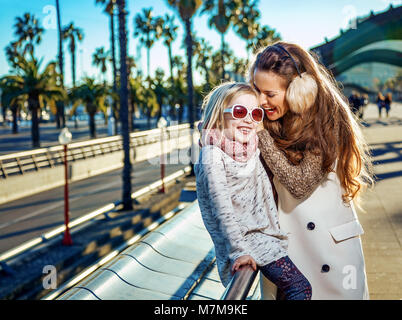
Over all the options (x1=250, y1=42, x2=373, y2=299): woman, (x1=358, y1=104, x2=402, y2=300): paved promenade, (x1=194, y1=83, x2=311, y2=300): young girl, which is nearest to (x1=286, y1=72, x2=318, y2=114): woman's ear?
(x1=250, y1=42, x2=373, y2=299): woman

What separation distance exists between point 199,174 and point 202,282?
3.90 m

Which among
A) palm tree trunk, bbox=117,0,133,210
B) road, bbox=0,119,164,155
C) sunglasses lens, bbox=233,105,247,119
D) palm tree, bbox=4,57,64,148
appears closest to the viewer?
sunglasses lens, bbox=233,105,247,119

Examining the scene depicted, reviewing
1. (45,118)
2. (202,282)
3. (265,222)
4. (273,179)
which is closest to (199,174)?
(265,222)

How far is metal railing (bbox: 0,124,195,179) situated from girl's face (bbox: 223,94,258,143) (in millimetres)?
13607

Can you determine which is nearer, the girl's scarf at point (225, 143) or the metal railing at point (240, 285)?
the metal railing at point (240, 285)

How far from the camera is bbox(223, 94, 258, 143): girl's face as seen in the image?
1.88m

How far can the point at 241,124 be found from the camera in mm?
1887

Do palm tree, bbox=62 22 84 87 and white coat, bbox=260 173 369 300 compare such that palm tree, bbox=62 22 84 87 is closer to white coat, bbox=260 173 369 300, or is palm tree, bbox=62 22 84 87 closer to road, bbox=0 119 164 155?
road, bbox=0 119 164 155

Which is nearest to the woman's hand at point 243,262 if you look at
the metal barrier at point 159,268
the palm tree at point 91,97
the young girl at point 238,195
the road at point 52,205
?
the young girl at point 238,195

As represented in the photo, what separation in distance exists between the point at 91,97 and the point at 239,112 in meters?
36.6

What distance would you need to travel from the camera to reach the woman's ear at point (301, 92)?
6.56ft

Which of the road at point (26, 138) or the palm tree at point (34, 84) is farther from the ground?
the palm tree at point (34, 84)

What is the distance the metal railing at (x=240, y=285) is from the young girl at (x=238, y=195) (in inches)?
3.2

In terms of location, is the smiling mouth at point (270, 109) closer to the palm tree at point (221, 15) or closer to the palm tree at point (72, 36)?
the palm tree at point (221, 15)
